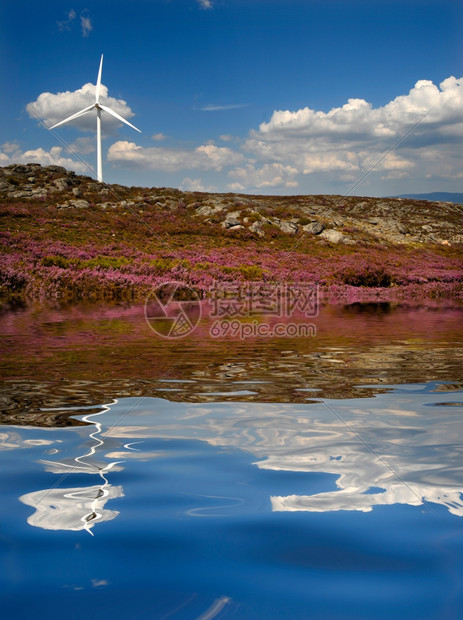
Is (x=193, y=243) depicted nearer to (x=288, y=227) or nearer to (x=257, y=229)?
(x=257, y=229)

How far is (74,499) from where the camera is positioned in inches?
93.1

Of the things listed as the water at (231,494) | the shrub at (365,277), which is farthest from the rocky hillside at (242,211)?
the water at (231,494)

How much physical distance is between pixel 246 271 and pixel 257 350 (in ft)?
63.7

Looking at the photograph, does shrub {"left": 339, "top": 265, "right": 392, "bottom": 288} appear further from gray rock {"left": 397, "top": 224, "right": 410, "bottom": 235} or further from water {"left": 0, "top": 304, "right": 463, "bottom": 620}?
gray rock {"left": 397, "top": 224, "right": 410, "bottom": 235}

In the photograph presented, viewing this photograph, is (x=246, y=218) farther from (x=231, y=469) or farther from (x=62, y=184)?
(x=231, y=469)


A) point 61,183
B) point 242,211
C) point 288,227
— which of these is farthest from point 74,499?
point 61,183

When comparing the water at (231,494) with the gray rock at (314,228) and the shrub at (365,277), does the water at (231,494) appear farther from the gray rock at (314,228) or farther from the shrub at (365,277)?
the gray rock at (314,228)

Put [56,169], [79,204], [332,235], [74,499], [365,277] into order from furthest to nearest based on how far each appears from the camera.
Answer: [56,169], [79,204], [332,235], [365,277], [74,499]

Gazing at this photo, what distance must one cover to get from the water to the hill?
15.8 m

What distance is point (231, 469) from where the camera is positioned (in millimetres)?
2855

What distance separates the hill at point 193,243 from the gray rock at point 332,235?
0.12 meters

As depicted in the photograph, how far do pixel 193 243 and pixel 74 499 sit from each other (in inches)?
1342

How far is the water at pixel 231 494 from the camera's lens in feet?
5.44

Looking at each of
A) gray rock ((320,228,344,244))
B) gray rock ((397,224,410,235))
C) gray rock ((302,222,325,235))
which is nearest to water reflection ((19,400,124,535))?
gray rock ((320,228,344,244))
